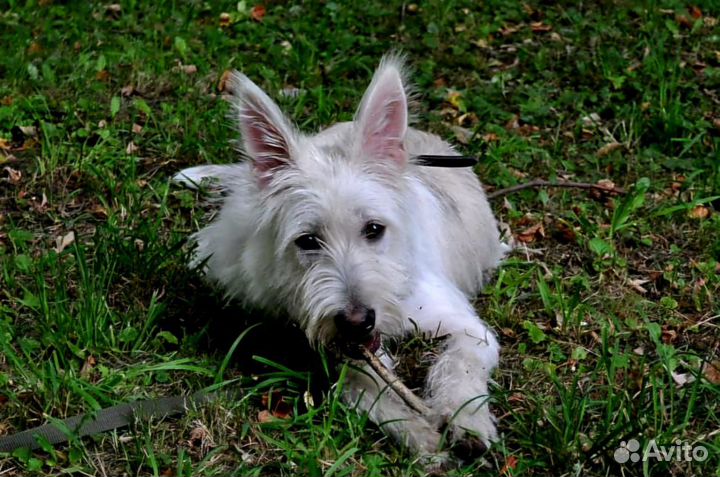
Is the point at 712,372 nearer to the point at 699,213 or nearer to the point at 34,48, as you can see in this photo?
the point at 699,213

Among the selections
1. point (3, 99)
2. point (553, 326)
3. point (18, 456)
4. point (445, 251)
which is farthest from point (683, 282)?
point (3, 99)

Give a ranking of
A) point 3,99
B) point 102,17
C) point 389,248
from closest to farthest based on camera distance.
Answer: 1. point 389,248
2. point 3,99
3. point 102,17

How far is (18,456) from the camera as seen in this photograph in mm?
3564

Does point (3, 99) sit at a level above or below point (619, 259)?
above

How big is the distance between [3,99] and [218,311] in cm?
256

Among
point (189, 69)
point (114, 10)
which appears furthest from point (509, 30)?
point (114, 10)

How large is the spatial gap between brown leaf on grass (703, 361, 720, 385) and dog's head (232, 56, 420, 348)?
1362 mm

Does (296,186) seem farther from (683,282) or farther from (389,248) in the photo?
(683,282)

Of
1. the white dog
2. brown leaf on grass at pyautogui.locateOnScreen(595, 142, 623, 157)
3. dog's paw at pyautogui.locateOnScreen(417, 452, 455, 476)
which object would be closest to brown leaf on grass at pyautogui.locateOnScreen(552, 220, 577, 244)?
brown leaf on grass at pyautogui.locateOnScreen(595, 142, 623, 157)

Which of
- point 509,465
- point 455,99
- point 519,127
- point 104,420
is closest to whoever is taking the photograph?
point 509,465

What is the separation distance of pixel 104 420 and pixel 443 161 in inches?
79.8

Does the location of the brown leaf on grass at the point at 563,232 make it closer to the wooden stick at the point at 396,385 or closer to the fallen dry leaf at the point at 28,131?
the wooden stick at the point at 396,385

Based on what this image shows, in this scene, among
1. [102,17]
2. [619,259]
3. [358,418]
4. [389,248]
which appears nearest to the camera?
[358,418]

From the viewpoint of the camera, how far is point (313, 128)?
603 cm
